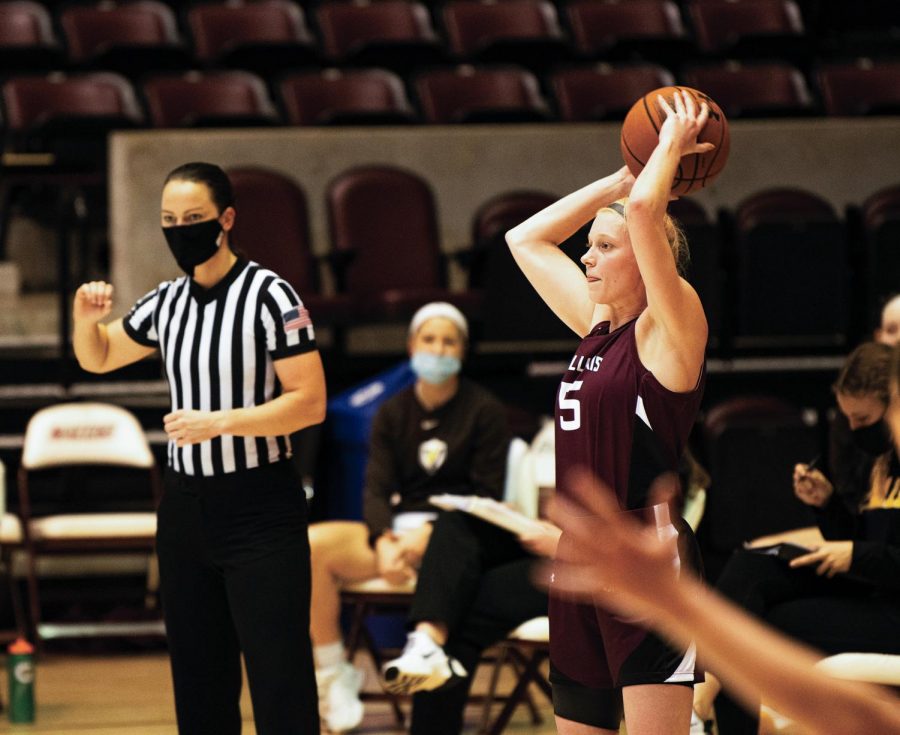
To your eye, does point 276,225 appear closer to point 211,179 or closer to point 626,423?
point 211,179

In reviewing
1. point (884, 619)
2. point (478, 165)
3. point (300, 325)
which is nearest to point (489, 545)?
point (884, 619)

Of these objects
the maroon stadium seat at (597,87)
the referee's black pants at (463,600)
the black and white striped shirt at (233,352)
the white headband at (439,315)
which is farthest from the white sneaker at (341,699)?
the maroon stadium seat at (597,87)

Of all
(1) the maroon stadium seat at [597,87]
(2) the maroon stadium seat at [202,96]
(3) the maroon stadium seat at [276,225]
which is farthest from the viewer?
(1) the maroon stadium seat at [597,87]

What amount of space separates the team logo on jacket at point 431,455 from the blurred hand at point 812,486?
1.33 metres

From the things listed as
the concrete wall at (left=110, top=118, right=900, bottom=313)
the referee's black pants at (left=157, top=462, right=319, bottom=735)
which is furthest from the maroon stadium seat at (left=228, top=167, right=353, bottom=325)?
the referee's black pants at (left=157, top=462, right=319, bottom=735)

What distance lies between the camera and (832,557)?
390cm

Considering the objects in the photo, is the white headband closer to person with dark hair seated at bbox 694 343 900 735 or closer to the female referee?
person with dark hair seated at bbox 694 343 900 735

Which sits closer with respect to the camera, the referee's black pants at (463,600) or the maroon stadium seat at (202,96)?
the referee's black pants at (463,600)

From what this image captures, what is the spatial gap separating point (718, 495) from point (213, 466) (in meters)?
3.09

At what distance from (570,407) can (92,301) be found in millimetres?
1241

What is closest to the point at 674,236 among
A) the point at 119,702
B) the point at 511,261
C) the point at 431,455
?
the point at 431,455

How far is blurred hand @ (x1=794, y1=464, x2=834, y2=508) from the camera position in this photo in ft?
13.5

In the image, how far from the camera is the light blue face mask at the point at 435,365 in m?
5.03

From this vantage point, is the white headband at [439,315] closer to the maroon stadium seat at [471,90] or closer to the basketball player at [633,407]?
the basketball player at [633,407]
